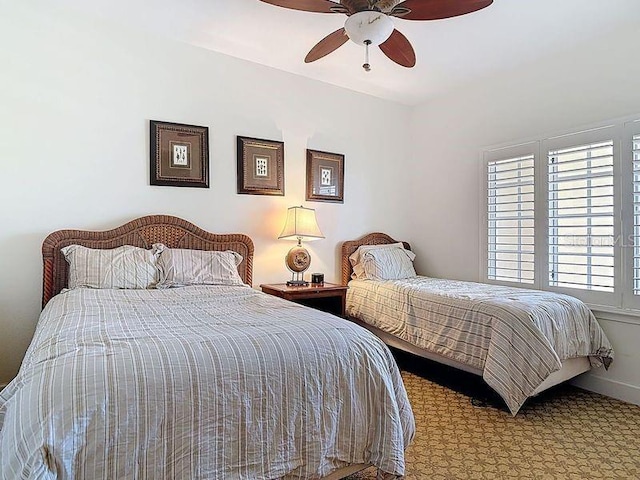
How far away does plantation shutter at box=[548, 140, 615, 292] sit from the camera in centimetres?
305

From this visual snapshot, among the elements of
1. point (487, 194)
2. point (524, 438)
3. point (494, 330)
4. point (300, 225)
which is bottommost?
point (524, 438)

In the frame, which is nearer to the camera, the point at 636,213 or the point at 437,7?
the point at 437,7

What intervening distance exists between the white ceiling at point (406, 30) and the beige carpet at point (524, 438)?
2.65m

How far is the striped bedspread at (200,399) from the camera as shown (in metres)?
1.14

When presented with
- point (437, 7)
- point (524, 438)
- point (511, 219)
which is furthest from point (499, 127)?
point (524, 438)

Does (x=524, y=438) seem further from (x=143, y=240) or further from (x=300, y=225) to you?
(x=143, y=240)

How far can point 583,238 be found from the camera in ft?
10.4

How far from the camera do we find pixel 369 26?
2146mm

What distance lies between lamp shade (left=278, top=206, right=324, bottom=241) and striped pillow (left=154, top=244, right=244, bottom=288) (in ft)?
2.14

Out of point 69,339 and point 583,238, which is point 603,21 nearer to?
point 583,238

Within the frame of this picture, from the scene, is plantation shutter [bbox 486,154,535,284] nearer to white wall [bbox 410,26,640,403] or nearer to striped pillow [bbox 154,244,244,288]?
white wall [bbox 410,26,640,403]

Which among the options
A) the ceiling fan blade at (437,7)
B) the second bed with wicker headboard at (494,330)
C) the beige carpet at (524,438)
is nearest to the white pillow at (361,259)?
the second bed with wicker headboard at (494,330)

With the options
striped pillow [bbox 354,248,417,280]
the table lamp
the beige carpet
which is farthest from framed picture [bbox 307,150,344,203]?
the beige carpet

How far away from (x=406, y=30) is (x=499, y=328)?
2.20m
